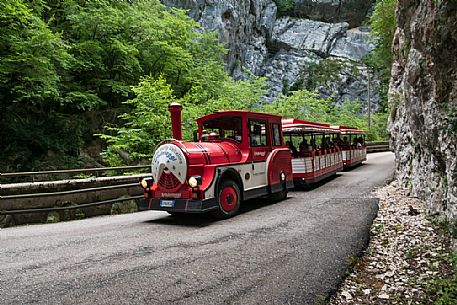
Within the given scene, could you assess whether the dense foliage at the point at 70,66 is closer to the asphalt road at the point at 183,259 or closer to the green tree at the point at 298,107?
the green tree at the point at 298,107

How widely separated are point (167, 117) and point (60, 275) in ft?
27.0

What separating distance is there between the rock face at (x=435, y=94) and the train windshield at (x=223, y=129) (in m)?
3.74

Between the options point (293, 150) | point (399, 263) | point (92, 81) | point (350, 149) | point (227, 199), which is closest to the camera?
point (399, 263)

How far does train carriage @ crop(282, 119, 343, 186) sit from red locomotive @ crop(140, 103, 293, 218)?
2077 millimetres

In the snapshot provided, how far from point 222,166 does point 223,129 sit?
1.59 meters

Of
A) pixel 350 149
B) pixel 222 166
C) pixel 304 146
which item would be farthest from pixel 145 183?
pixel 350 149

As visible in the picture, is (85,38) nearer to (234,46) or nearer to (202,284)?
(202,284)

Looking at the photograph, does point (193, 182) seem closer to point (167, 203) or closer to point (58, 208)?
point (167, 203)

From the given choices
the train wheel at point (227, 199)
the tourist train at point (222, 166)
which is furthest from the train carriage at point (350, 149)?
the train wheel at point (227, 199)

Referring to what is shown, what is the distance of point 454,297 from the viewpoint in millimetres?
3191

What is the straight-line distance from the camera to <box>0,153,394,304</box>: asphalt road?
309 centimetres

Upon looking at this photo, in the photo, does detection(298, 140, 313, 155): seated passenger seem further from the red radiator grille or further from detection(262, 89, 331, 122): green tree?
detection(262, 89, 331, 122): green tree

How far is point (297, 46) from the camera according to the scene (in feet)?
170

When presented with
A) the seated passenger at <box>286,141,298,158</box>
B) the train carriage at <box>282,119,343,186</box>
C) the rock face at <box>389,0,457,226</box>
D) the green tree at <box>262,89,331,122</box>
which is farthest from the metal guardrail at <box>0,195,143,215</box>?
the green tree at <box>262,89,331,122</box>
